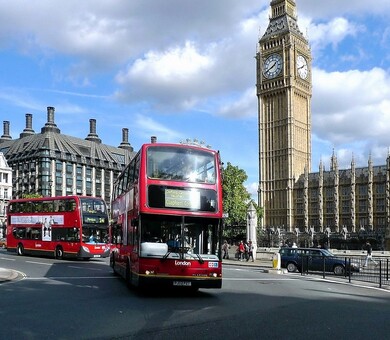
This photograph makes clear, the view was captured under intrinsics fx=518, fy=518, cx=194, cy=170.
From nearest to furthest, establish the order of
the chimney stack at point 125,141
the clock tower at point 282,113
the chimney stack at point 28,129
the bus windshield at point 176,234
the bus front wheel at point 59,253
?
the bus windshield at point 176,234
the bus front wheel at point 59,253
the clock tower at point 282,113
the chimney stack at point 28,129
the chimney stack at point 125,141

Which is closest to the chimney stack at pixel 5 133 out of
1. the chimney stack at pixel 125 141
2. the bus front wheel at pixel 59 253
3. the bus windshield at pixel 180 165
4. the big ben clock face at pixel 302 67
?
the chimney stack at pixel 125 141

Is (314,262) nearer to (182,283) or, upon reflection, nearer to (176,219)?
(182,283)

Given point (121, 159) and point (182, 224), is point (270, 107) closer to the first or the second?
point (121, 159)

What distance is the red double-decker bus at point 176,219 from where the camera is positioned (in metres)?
13.4

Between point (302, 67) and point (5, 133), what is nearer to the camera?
point (302, 67)

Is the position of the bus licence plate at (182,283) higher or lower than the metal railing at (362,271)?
higher

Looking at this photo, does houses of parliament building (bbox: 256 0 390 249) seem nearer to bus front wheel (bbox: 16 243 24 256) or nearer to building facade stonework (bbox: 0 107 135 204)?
building facade stonework (bbox: 0 107 135 204)

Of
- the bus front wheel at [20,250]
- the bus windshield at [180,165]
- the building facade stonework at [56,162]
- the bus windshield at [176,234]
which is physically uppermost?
the building facade stonework at [56,162]

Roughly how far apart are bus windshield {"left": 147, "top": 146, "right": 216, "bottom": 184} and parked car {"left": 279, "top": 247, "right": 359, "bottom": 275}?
1187cm

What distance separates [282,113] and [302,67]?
1073cm

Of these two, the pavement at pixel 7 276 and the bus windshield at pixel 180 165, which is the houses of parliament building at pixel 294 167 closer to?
the pavement at pixel 7 276

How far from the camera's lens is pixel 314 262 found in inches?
989

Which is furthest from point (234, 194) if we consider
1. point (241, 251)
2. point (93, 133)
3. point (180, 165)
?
point (93, 133)

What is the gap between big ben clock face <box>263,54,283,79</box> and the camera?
10497cm
